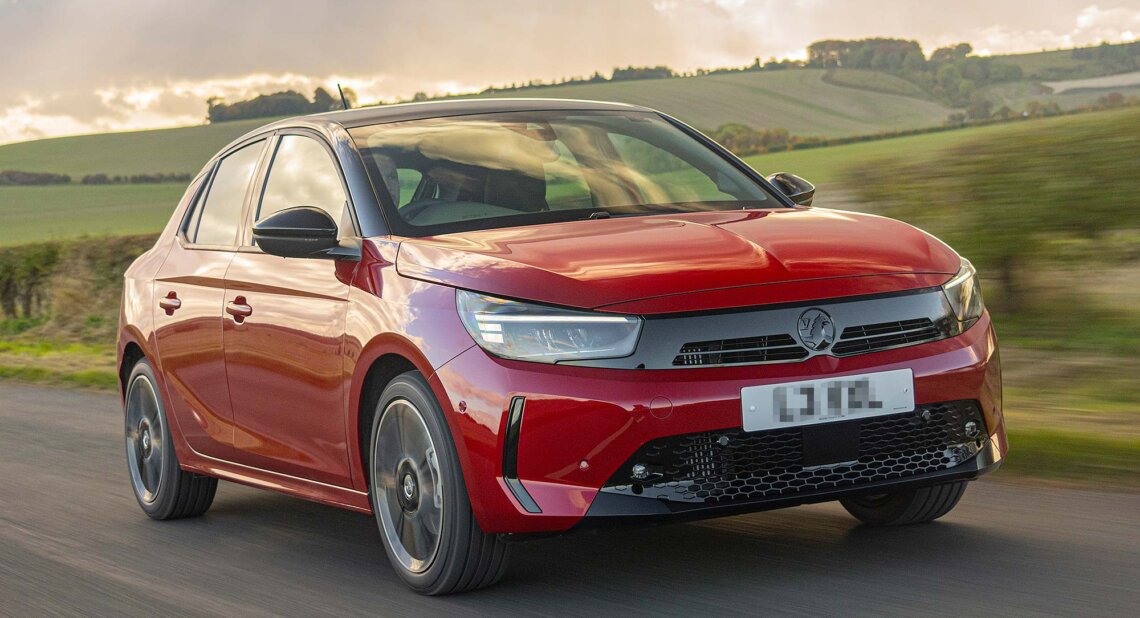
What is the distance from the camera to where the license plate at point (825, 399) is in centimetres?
434

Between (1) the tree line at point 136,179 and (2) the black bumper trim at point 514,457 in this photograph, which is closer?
(2) the black bumper trim at point 514,457

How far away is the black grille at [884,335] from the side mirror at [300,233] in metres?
1.78

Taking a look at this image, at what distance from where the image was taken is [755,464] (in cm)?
445

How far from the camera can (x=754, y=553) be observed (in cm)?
515

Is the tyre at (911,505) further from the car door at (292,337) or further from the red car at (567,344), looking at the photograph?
the car door at (292,337)

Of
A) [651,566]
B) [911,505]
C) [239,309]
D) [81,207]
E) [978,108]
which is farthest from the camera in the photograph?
[81,207]

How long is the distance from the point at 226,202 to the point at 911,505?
3.11 meters

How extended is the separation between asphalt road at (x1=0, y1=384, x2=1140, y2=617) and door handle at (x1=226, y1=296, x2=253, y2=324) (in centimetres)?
88

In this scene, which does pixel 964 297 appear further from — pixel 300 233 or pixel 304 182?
pixel 304 182

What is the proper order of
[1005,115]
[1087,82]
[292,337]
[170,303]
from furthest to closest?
1. [1087,82]
2. [1005,115]
3. [170,303]
4. [292,337]

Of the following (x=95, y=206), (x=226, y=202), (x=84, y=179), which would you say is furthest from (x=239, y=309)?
(x=84, y=179)

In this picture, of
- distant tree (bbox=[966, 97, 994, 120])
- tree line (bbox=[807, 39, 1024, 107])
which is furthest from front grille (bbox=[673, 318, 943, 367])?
tree line (bbox=[807, 39, 1024, 107])

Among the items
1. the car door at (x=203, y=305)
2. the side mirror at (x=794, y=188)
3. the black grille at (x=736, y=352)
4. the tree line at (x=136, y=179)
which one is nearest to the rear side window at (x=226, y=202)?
the car door at (x=203, y=305)

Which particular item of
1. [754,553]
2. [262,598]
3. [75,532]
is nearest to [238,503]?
[75,532]
